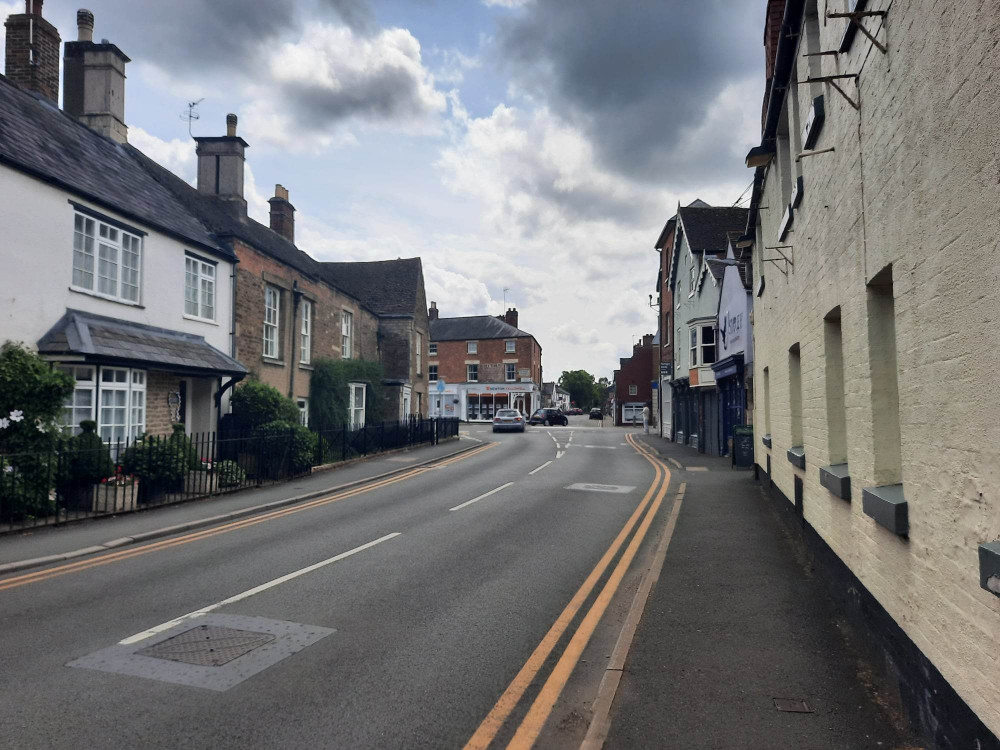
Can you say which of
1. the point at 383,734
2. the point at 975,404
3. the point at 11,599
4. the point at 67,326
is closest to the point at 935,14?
the point at 975,404

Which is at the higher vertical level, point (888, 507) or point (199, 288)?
point (199, 288)

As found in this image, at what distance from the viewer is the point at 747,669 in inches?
193

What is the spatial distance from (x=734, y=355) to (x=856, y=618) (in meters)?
15.5

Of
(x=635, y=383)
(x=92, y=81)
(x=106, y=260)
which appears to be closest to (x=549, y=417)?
(x=635, y=383)

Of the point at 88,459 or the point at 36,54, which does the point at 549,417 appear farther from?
the point at 88,459

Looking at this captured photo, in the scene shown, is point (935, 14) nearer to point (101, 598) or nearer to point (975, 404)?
point (975, 404)

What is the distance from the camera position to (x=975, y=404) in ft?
10.3

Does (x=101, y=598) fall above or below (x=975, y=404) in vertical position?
below

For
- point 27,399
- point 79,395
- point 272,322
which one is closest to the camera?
point 27,399

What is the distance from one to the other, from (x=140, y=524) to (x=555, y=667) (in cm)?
885

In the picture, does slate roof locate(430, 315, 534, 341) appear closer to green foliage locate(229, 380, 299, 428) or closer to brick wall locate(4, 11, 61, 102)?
green foliage locate(229, 380, 299, 428)

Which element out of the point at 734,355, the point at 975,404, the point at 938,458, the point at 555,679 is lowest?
the point at 555,679

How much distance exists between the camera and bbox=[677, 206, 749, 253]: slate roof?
32.5m

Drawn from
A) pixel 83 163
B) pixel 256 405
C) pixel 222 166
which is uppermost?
pixel 222 166
